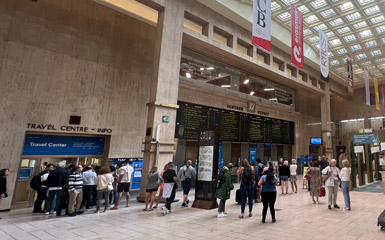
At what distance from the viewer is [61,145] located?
8133 mm

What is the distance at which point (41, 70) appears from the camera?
299 inches

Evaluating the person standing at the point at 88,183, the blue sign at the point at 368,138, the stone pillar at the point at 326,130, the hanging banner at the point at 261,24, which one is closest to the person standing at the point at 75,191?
the person standing at the point at 88,183

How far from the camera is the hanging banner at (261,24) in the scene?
714 centimetres

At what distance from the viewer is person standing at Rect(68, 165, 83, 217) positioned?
19.0ft

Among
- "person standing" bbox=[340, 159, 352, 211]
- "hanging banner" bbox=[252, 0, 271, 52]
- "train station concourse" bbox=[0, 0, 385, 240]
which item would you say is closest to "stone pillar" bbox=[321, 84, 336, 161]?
"train station concourse" bbox=[0, 0, 385, 240]

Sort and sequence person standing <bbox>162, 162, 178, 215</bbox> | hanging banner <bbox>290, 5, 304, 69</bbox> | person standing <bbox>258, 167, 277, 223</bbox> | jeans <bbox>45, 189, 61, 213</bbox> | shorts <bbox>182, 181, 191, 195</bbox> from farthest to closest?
hanging banner <bbox>290, 5, 304, 69</bbox>, shorts <bbox>182, 181, 191, 195</bbox>, jeans <bbox>45, 189, 61, 213</bbox>, person standing <bbox>162, 162, 178, 215</bbox>, person standing <bbox>258, 167, 277, 223</bbox>

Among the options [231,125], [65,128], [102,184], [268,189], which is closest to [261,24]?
[268,189]

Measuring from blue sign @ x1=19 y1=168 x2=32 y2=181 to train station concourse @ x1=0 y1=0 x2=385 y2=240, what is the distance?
4 centimetres

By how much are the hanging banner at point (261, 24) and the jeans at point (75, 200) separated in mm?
6988

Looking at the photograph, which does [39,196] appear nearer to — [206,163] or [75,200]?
[75,200]

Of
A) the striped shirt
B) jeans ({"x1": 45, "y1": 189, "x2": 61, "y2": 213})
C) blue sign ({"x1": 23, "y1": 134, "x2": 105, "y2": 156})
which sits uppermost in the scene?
blue sign ({"x1": 23, "y1": 134, "x2": 105, "y2": 156})

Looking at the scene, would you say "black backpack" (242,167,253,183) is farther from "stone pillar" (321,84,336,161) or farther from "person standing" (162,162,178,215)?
"stone pillar" (321,84,336,161)

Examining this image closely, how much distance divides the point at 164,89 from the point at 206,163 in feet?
10.3

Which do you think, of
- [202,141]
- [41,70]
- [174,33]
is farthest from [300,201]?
[41,70]
